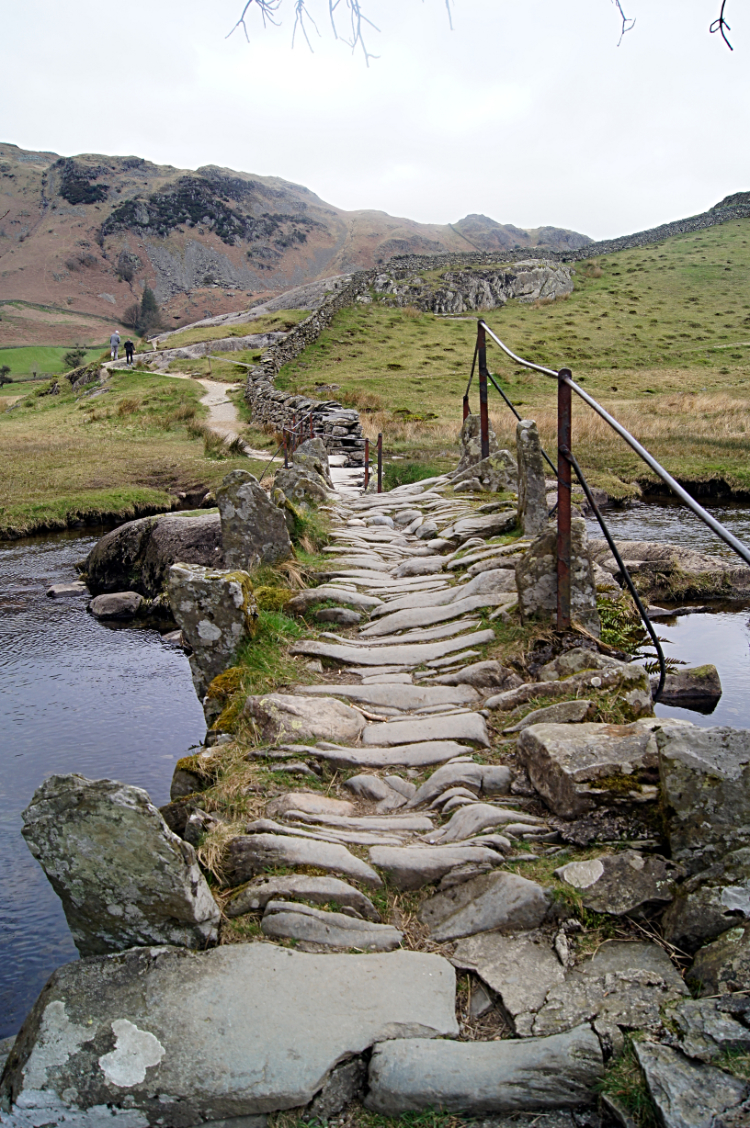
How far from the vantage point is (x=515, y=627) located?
6191 millimetres

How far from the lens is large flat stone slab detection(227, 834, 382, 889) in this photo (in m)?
3.75

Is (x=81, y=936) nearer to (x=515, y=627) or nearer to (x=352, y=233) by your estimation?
(x=515, y=627)

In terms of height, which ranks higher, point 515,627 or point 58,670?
point 515,627

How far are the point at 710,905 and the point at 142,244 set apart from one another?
150284mm

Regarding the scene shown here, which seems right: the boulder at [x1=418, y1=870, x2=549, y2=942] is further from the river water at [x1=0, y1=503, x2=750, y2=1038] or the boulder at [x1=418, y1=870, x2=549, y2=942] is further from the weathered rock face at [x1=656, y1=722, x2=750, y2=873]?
the river water at [x1=0, y1=503, x2=750, y2=1038]

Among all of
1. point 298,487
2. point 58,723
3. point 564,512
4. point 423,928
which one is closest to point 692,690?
point 564,512

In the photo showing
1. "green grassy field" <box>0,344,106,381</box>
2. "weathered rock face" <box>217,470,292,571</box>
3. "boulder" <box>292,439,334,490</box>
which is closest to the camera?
"weathered rock face" <box>217,470,292,571</box>

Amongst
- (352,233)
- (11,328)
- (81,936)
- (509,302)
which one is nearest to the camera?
(81,936)

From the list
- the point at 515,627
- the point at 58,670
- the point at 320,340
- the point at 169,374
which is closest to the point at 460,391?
the point at 320,340

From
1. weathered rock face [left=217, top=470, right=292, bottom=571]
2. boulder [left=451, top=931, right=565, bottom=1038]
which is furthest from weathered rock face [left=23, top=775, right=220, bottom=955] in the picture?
weathered rock face [left=217, top=470, right=292, bottom=571]

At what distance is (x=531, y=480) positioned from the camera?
26.5 feet

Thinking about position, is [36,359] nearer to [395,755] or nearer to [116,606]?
[116,606]

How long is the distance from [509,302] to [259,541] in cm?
5519

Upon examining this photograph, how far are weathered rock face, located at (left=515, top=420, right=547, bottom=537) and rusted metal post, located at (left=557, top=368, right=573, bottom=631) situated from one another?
235 centimetres
